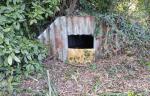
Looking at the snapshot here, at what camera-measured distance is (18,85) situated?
10.7ft

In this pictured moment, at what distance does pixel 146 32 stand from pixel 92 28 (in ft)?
3.14

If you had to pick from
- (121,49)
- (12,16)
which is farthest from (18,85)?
(121,49)

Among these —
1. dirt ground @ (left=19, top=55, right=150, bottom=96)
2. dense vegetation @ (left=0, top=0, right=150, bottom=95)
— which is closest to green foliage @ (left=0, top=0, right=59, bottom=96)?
dense vegetation @ (left=0, top=0, right=150, bottom=95)

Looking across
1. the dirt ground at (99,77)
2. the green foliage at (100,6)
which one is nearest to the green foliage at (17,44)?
the dirt ground at (99,77)

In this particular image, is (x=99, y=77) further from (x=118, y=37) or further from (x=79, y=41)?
(x=79, y=41)

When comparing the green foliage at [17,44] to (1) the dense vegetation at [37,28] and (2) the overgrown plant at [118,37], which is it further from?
(2) the overgrown plant at [118,37]

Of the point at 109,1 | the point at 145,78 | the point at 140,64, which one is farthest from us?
the point at 109,1

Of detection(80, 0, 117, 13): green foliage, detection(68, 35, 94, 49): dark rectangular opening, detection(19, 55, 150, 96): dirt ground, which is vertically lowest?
detection(19, 55, 150, 96): dirt ground

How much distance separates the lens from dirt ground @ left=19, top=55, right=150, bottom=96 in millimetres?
3229

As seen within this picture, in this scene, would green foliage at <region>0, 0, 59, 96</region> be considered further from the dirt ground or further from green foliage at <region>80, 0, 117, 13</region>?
green foliage at <region>80, 0, 117, 13</region>

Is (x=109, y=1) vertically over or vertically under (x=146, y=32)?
over

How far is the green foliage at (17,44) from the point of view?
314 centimetres

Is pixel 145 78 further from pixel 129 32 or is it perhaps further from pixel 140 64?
pixel 129 32

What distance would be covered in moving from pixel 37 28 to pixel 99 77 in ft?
4.09
